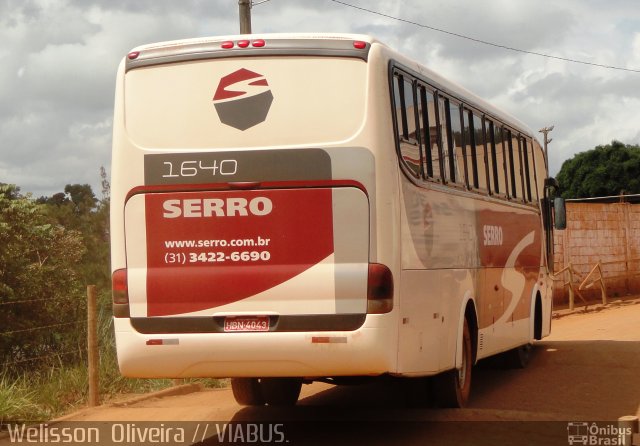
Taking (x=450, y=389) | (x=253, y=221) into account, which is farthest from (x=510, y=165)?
(x=253, y=221)

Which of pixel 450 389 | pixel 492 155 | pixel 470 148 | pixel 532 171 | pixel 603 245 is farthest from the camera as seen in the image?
pixel 603 245

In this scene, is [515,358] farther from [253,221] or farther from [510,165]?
[253,221]

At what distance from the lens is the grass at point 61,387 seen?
38.3 ft

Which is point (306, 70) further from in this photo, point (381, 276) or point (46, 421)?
point (46, 421)

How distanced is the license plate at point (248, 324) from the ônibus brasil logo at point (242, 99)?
1.58m

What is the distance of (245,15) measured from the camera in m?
19.7

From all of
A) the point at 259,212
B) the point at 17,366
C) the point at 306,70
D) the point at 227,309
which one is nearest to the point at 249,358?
the point at 227,309

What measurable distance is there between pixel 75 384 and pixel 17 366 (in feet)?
7.54

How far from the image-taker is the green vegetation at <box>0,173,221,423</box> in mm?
12891

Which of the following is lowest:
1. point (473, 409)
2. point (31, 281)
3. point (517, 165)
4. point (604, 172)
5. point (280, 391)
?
point (473, 409)

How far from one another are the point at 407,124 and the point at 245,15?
34.6 feet

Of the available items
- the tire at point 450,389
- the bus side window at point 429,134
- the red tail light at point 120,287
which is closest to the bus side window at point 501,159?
the tire at point 450,389

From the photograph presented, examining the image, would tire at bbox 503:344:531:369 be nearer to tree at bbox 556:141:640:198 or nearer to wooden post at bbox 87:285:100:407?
wooden post at bbox 87:285:100:407

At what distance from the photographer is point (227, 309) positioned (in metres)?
8.98
